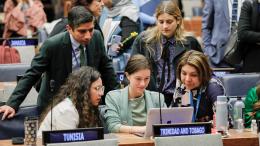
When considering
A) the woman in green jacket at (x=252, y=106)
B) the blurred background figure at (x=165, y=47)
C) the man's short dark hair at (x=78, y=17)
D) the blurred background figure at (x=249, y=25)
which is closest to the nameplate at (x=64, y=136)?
the man's short dark hair at (x=78, y=17)

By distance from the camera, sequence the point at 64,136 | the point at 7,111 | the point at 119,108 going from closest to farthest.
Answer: the point at 64,136
the point at 7,111
the point at 119,108

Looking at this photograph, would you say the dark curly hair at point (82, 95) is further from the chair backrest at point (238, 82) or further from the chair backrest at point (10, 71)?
the chair backrest at point (10, 71)

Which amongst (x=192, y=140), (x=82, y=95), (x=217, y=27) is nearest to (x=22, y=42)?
(x=217, y=27)

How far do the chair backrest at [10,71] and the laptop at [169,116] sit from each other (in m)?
2.62

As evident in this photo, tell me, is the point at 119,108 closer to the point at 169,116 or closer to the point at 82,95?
the point at 82,95

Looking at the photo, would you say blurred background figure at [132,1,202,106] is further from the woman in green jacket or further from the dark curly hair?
the dark curly hair

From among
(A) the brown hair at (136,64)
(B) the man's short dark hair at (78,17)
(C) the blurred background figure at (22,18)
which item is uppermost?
(C) the blurred background figure at (22,18)

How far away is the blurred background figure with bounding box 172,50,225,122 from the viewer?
6.52m

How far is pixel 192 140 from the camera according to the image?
5504mm

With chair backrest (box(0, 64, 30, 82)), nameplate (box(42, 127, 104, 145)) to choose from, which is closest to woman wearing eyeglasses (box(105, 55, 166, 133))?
nameplate (box(42, 127, 104, 145))

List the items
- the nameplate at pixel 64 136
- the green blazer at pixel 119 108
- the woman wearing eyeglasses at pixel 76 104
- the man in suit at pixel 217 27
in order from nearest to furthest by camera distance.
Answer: the nameplate at pixel 64 136
the woman wearing eyeglasses at pixel 76 104
the green blazer at pixel 119 108
the man in suit at pixel 217 27

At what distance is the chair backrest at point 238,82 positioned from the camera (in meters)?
7.61

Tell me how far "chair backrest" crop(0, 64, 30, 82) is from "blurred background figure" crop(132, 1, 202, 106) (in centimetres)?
149

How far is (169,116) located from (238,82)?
189 cm
